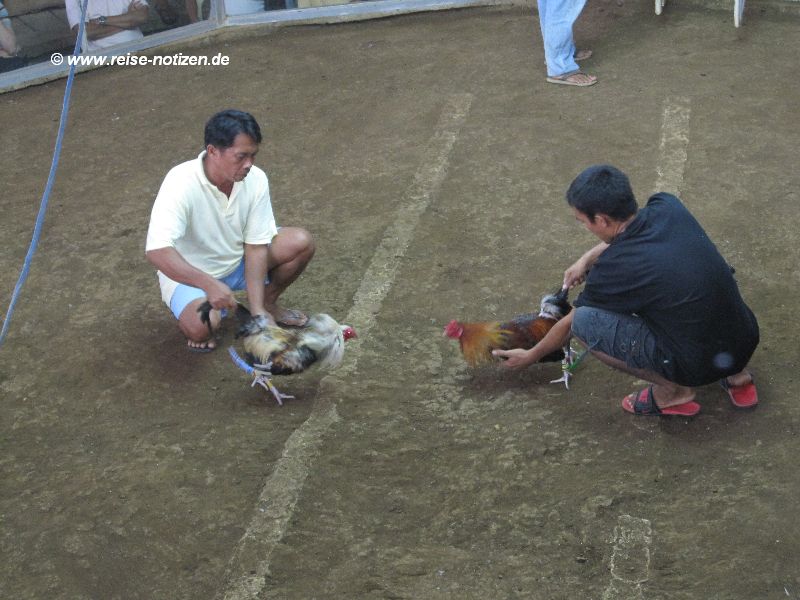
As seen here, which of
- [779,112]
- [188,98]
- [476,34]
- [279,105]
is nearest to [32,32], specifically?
[188,98]

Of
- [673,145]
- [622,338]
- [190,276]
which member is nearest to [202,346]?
[190,276]

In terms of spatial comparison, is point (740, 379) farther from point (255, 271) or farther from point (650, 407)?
point (255, 271)

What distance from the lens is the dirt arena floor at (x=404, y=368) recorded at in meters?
3.56

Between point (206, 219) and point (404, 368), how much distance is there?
1.14m

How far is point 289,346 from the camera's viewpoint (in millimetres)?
4145

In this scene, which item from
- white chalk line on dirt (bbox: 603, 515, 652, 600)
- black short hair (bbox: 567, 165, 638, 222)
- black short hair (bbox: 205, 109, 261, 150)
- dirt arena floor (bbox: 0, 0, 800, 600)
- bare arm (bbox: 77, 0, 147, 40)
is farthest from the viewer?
bare arm (bbox: 77, 0, 147, 40)

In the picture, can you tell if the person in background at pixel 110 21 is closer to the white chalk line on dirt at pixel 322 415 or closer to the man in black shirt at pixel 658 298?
the white chalk line on dirt at pixel 322 415

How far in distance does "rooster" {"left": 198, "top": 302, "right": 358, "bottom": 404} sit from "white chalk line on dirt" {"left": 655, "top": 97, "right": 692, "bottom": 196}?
8.33 feet

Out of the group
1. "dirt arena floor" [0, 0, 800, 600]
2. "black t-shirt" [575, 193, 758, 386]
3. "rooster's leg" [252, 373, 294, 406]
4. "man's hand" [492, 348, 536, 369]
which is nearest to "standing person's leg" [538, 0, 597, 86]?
"dirt arena floor" [0, 0, 800, 600]

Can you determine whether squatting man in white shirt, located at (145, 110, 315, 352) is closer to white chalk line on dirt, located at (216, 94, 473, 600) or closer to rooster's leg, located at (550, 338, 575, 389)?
white chalk line on dirt, located at (216, 94, 473, 600)

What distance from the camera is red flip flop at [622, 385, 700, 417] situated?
4094 millimetres

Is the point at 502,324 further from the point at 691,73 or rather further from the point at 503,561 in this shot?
the point at 691,73

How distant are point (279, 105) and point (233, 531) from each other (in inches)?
171

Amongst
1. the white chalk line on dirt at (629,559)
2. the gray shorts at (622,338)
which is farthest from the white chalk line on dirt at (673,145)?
the white chalk line on dirt at (629,559)
